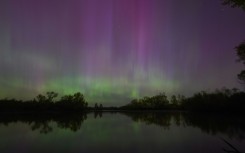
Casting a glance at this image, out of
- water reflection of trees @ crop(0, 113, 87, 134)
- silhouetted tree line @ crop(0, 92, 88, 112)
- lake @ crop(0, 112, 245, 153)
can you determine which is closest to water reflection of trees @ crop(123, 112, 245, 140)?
lake @ crop(0, 112, 245, 153)

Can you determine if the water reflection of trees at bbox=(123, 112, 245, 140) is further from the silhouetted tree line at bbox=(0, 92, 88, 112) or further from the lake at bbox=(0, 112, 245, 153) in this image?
the silhouetted tree line at bbox=(0, 92, 88, 112)

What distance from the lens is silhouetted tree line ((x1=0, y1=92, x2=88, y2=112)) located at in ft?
389

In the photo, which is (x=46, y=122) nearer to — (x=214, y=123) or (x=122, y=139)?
(x=214, y=123)

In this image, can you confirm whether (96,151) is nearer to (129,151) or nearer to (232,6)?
(129,151)

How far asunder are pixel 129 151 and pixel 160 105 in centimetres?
17923

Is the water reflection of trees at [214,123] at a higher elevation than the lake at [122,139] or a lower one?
higher

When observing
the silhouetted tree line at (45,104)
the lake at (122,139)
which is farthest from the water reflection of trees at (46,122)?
the silhouetted tree line at (45,104)

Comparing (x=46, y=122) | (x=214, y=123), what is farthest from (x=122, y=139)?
(x=46, y=122)

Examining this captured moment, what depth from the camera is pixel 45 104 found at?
13862 cm

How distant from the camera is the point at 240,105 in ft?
260

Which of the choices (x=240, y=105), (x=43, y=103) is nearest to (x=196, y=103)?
(x=240, y=105)

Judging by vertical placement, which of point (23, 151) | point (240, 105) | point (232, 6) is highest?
point (240, 105)

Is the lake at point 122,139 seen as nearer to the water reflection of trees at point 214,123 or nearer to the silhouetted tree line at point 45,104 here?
the water reflection of trees at point 214,123

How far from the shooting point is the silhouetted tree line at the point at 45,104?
118 m
